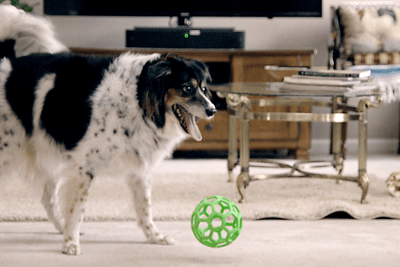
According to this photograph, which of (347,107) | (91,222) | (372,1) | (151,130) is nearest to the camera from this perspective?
(151,130)

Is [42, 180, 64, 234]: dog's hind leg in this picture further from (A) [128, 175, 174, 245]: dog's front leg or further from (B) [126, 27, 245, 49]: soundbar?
(B) [126, 27, 245, 49]: soundbar

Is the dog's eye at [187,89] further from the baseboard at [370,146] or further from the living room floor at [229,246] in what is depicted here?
the baseboard at [370,146]

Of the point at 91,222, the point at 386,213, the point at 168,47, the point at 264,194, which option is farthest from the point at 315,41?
the point at 91,222

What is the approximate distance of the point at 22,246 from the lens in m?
1.95

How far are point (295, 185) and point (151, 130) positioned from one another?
1.35m

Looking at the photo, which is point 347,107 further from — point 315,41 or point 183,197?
point 315,41

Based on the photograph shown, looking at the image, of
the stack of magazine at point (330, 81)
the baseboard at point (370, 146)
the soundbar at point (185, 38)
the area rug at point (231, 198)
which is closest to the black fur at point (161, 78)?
the area rug at point (231, 198)

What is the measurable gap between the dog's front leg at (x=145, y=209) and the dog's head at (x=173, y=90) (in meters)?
0.31

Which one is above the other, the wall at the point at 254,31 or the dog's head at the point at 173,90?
the wall at the point at 254,31

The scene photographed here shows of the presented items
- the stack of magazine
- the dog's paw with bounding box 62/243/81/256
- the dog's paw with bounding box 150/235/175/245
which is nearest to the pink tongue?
the dog's paw with bounding box 150/235/175/245

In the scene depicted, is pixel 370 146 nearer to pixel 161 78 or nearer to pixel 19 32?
pixel 161 78

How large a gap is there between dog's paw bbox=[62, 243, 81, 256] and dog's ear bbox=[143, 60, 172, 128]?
51cm

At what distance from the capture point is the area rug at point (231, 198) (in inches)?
92.1

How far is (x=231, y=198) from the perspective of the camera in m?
2.65
